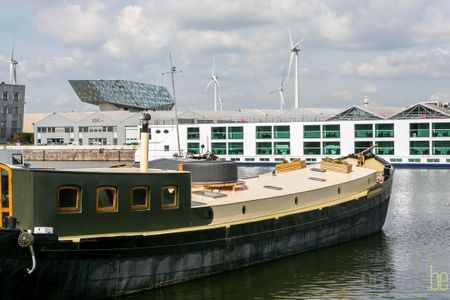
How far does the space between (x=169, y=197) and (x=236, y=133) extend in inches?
4093

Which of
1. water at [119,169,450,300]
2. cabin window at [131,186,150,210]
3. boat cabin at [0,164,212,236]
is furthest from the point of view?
Result: water at [119,169,450,300]

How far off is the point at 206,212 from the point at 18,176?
8068 millimetres

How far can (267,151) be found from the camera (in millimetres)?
124000

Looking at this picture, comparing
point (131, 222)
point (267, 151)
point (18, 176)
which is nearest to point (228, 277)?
point (131, 222)

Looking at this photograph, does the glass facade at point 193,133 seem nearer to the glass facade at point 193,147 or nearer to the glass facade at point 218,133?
the glass facade at point 193,147

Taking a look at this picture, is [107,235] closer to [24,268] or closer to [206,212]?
[24,268]

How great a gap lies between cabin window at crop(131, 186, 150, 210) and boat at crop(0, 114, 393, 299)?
4cm

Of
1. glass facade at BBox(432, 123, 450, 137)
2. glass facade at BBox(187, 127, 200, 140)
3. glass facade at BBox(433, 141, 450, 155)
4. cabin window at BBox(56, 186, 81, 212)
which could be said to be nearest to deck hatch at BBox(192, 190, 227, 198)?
cabin window at BBox(56, 186, 81, 212)

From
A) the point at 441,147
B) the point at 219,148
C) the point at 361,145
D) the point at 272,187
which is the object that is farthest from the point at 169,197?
the point at 219,148

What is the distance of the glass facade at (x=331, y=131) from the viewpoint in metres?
117

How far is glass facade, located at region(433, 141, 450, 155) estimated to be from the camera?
106625 millimetres

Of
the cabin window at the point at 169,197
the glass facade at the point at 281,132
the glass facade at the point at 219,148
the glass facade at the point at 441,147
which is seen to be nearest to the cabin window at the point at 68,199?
Answer: the cabin window at the point at 169,197

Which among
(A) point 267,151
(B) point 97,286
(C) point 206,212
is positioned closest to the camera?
(B) point 97,286

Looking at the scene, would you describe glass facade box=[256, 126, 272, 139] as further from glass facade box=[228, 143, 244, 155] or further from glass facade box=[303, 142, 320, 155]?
glass facade box=[303, 142, 320, 155]
